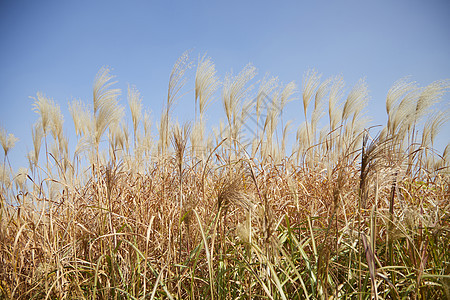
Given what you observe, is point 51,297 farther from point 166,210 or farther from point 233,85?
point 233,85

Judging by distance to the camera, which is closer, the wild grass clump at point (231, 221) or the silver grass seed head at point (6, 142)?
the wild grass clump at point (231, 221)

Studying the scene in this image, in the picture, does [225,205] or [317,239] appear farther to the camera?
[317,239]

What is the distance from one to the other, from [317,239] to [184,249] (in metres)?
0.86

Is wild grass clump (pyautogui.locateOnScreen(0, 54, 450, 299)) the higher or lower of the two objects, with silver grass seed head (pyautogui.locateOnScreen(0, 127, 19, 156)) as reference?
lower

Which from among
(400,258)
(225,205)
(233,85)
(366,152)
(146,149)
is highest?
(233,85)

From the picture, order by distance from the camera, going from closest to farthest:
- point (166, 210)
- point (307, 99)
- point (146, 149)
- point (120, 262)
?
point (120, 262), point (166, 210), point (146, 149), point (307, 99)

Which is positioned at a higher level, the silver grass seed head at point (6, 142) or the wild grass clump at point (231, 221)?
the silver grass seed head at point (6, 142)

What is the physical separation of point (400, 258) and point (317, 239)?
1.83ft

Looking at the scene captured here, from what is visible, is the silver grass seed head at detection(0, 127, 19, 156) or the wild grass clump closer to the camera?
the wild grass clump

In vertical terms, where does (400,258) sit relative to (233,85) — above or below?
below

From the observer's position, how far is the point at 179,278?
Answer: 1.60 m

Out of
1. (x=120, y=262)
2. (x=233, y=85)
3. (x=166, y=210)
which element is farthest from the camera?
(x=233, y=85)

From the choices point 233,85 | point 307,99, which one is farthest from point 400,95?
point 233,85

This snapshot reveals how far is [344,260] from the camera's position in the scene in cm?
Answer: 190
